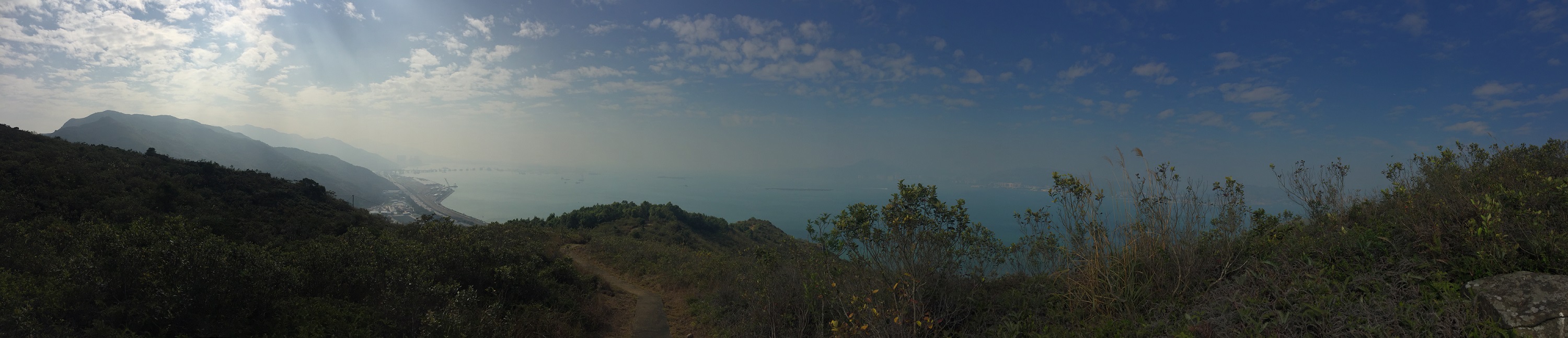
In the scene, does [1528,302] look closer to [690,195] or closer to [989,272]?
[989,272]

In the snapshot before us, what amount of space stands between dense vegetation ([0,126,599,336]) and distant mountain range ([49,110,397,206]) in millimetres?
26161

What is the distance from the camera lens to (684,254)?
15594 mm

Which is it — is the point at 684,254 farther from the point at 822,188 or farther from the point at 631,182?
the point at 631,182

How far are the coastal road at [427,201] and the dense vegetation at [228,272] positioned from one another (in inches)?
1176

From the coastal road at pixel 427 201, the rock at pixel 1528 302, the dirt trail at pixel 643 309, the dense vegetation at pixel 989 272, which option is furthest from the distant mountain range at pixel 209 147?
the rock at pixel 1528 302

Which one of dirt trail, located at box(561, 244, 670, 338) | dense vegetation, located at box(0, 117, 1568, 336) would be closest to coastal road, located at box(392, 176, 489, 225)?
dirt trail, located at box(561, 244, 670, 338)

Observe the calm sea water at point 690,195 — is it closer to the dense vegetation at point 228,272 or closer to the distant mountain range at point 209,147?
the distant mountain range at point 209,147

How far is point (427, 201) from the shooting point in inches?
2520

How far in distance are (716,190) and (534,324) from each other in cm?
12707

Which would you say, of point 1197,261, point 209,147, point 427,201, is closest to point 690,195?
point 427,201

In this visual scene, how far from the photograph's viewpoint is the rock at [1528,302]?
101 inches

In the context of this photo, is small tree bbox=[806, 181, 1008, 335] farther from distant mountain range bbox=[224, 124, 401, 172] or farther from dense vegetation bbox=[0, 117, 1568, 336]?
distant mountain range bbox=[224, 124, 401, 172]

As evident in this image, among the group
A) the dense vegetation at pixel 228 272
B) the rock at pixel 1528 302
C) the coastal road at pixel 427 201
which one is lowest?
the coastal road at pixel 427 201

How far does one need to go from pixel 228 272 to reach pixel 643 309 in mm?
5968
